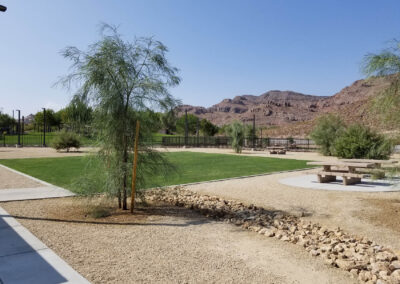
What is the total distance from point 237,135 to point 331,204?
24.0m

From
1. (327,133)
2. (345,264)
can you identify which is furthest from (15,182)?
(327,133)

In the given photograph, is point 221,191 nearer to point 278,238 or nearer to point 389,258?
point 278,238

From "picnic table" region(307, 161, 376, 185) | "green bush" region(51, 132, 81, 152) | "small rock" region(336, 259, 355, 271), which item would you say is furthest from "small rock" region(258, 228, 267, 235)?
"green bush" region(51, 132, 81, 152)

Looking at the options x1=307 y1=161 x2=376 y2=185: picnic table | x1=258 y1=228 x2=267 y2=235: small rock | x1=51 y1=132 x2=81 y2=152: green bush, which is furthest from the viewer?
x1=51 y1=132 x2=81 y2=152: green bush

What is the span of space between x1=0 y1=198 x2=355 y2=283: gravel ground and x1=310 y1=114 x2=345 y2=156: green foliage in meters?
23.2

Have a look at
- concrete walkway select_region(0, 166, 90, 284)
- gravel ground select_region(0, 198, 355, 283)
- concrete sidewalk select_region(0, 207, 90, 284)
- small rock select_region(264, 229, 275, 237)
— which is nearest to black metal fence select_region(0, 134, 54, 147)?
gravel ground select_region(0, 198, 355, 283)

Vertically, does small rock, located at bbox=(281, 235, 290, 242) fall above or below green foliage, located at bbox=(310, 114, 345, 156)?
below

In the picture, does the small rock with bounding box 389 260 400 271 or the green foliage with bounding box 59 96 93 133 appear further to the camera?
the green foliage with bounding box 59 96 93 133

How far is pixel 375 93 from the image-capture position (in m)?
7.62

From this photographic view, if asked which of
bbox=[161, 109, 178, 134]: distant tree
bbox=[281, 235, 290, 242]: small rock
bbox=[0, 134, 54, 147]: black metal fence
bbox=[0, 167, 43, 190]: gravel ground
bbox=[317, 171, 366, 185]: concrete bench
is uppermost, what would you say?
bbox=[161, 109, 178, 134]: distant tree

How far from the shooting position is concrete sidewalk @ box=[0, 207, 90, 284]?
3816 millimetres

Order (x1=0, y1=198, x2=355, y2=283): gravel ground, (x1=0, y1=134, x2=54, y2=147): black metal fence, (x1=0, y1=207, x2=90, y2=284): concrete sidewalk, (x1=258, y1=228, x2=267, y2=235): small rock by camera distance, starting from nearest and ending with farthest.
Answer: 1. (x1=0, y1=207, x2=90, y2=284): concrete sidewalk
2. (x1=0, y1=198, x2=355, y2=283): gravel ground
3. (x1=258, y1=228, x2=267, y2=235): small rock
4. (x1=0, y1=134, x2=54, y2=147): black metal fence

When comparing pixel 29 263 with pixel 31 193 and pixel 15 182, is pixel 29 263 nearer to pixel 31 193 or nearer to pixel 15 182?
pixel 31 193

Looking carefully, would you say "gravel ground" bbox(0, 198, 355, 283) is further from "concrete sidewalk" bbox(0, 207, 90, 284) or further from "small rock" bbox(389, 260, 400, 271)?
"small rock" bbox(389, 260, 400, 271)
